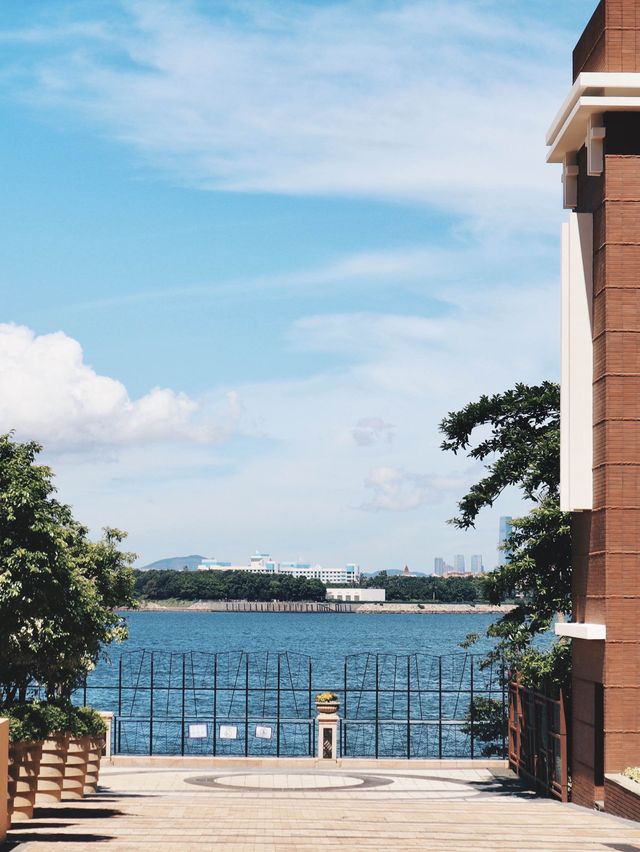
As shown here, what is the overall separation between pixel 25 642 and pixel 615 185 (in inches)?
578

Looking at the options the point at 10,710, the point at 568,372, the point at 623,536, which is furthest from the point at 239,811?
the point at 568,372

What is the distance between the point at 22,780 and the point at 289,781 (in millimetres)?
16507

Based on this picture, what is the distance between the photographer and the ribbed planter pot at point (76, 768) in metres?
26.2

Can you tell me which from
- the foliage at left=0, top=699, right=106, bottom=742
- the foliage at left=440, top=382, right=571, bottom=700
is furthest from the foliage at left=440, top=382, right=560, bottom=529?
the foliage at left=0, top=699, right=106, bottom=742

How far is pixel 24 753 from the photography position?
70.1ft

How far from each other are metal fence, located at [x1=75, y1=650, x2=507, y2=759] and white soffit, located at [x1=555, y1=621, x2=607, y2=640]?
12.8 m

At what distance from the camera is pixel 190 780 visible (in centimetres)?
3672

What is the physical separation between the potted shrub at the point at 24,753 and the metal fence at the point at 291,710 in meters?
20.1

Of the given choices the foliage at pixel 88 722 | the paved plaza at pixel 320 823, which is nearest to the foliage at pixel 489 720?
the paved plaza at pixel 320 823

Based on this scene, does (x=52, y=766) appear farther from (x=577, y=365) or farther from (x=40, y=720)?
(x=577, y=365)

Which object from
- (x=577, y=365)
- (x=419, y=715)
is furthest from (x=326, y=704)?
(x=419, y=715)

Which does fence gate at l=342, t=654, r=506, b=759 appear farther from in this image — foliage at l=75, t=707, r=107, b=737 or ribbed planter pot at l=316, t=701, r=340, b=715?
foliage at l=75, t=707, r=107, b=737

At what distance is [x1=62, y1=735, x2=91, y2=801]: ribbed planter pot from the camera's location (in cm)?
2620

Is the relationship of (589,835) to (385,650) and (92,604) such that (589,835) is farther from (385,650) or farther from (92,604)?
(385,650)
